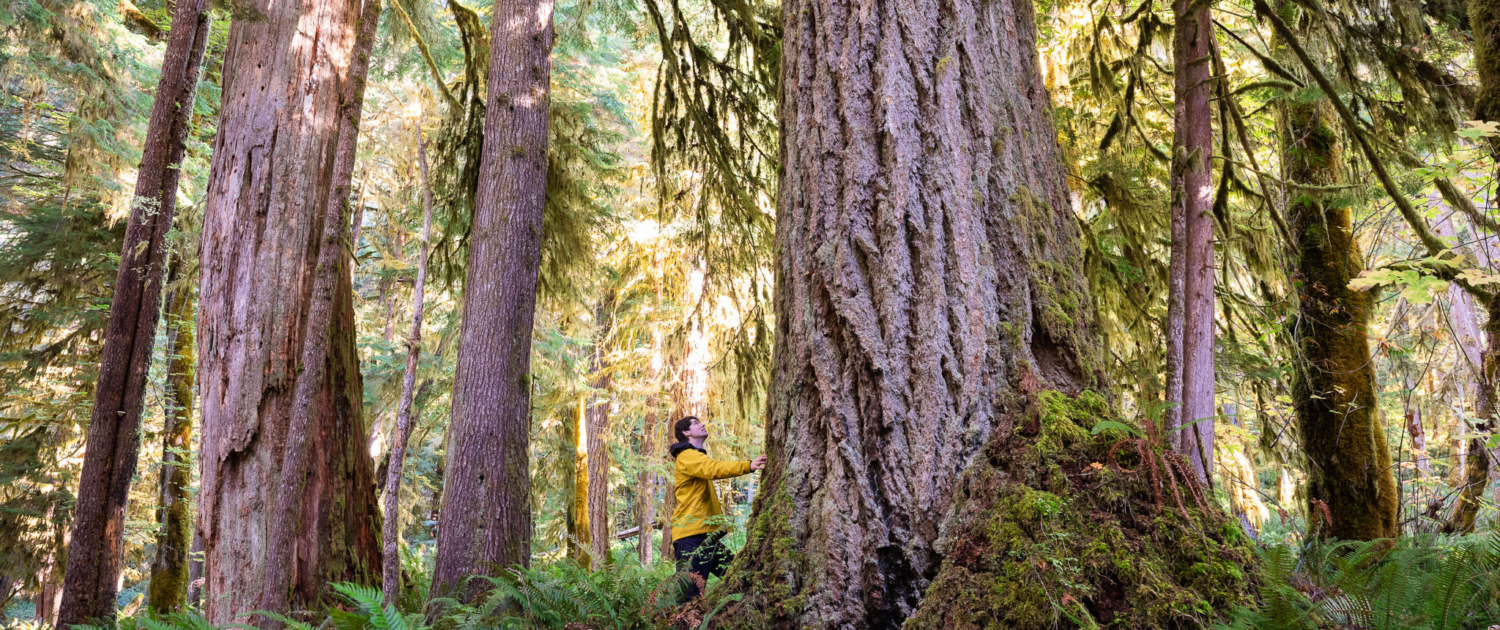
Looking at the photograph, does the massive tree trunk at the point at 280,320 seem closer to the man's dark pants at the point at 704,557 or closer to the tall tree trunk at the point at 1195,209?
the man's dark pants at the point at 704,557

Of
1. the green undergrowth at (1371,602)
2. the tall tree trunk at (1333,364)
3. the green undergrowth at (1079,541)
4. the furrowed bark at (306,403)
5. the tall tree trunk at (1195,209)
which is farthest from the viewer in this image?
the tall tree trunk at (1333,364)

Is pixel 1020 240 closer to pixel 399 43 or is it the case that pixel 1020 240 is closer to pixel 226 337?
pixel 226 337

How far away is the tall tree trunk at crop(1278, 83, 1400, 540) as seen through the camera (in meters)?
5.25

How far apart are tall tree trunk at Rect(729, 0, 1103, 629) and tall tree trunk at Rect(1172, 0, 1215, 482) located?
1962mm

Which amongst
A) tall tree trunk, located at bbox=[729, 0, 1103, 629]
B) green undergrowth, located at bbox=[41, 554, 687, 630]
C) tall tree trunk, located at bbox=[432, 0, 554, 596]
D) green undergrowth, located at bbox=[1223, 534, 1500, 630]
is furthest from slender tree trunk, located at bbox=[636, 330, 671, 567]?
green undergrowth, located at bbox=[1223, 534, 1500, 630]

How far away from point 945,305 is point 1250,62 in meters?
8.62

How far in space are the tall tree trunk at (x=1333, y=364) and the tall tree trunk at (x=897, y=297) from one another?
3.80 m

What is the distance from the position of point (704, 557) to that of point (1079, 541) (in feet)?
10.9

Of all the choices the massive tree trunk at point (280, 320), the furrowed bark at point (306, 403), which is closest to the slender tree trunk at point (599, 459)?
the massive tree trunk at point (280, 320)

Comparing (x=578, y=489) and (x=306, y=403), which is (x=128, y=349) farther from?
(x=578, y=489)

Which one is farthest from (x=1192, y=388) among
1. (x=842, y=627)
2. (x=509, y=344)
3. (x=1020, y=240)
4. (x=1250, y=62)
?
(x=1250, y=62)

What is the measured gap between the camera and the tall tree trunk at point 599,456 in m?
12.4

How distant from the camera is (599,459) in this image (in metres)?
13.3

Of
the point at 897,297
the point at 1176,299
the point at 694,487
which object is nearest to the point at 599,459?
the point at 694,487
